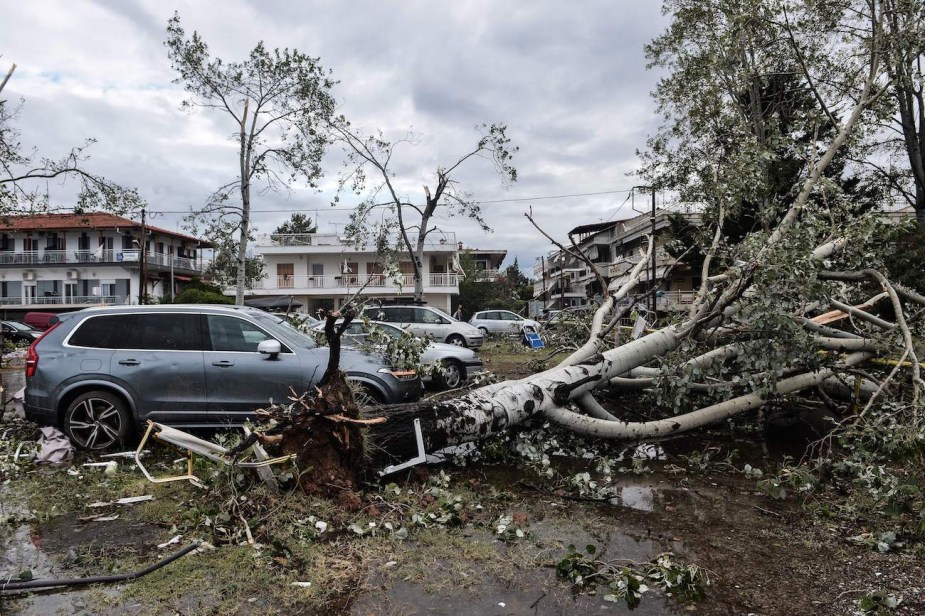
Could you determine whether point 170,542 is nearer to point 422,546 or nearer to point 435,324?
point 422,546

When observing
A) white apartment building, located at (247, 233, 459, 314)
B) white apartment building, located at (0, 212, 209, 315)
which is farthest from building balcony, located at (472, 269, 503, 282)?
white apartment building, located at (0, 212, 209, 315)

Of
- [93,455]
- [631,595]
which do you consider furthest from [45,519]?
[631,595]

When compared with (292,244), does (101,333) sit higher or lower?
lower

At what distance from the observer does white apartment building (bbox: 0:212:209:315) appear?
49.1 meters

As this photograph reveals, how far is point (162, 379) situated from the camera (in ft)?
21.6

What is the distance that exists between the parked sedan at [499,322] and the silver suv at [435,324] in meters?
8.21

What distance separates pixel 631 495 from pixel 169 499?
382cm

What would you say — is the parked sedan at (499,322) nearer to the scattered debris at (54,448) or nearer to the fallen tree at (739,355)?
the fallen tree at (739,355)

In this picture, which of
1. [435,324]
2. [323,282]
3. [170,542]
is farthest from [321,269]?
[170,542]

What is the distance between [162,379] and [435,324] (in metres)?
15.2

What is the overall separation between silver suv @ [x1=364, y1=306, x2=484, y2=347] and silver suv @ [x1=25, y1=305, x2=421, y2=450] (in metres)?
13.9

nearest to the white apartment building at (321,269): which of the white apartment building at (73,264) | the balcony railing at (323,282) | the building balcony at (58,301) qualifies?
the balcony railing at (323,282)

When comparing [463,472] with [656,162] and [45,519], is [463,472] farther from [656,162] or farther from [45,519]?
[656,162]

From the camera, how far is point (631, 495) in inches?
212
